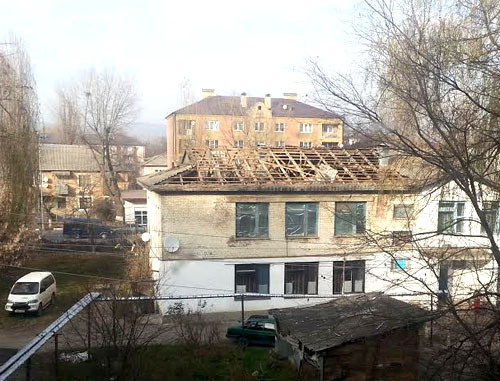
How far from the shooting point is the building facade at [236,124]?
4744 centimetres

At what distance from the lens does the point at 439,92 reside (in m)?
6.68

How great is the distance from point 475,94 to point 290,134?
4944 cm

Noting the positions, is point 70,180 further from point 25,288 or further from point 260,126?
point 25,288

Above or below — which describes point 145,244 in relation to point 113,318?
below

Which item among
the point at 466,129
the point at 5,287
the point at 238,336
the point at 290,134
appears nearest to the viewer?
the point at 466,129

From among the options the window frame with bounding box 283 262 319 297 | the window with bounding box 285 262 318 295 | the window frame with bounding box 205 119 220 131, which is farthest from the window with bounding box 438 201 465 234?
the window frame with bounding box 205 119 220 131

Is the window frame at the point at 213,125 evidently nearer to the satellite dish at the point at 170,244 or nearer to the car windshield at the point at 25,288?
the satellite dish at the point at 170,244

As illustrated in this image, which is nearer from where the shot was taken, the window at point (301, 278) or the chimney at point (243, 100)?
the window at point (301, 278)

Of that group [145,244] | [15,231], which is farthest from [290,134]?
[15,231]

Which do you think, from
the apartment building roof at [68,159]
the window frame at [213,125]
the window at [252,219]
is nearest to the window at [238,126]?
the window frame at [213,125]

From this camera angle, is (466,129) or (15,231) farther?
(15,231)

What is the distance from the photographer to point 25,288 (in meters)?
18.8

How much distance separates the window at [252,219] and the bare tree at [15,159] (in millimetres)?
11191

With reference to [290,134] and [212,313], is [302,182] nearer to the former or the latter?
[212,313]
